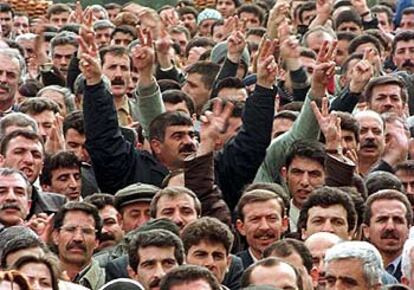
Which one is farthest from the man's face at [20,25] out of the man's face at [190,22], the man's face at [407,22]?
the man's face at [407,22]

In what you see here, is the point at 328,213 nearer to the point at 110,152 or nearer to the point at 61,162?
the point at 110,152

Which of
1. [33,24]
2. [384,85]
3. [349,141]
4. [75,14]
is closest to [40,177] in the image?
[349,141]

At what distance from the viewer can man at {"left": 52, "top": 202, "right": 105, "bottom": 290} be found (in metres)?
14.2

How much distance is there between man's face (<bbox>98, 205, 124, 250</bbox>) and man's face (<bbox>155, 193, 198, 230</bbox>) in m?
0.65

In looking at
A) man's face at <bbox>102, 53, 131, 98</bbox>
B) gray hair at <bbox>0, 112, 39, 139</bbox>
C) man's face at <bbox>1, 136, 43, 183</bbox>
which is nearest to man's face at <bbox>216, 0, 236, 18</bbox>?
man's face at <bbox>102, 53, 131, 98</bbox>

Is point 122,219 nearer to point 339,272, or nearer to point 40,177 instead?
point 40,177

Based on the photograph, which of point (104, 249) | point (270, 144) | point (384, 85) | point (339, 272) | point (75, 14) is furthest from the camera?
point (75, 14)

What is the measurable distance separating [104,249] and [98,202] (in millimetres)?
365

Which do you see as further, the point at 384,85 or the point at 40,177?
the point at 384,85

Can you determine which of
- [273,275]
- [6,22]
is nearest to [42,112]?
[273,275]

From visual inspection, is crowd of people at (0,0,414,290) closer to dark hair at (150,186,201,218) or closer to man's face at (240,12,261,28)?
dark hair at (150,186,201,218)

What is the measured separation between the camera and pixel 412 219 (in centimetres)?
1491

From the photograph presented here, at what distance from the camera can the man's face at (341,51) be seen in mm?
21578

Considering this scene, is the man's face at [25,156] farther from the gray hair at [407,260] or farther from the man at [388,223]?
the gray hair at [407,260]
